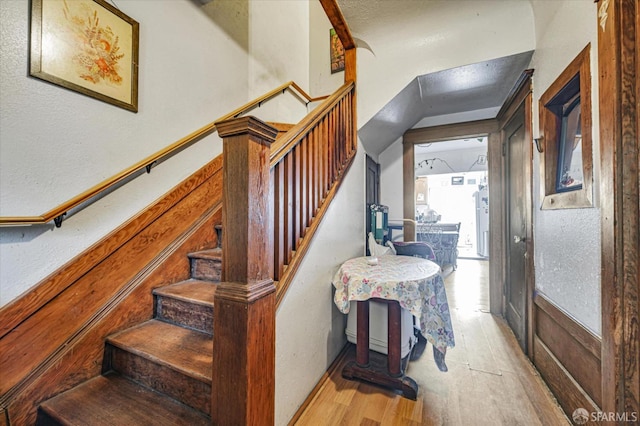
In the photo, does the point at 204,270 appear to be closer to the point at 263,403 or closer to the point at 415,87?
the point at 263,403

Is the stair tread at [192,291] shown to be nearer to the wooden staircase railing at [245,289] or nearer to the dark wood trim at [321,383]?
the wooden staircase railing at [245,289]

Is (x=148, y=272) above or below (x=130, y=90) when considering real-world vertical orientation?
below

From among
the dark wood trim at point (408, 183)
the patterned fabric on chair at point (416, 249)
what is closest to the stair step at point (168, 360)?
the patterned fabric on chair at point (416, 249)

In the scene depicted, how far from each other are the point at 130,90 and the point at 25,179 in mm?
772

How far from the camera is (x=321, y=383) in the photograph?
1.66 meters

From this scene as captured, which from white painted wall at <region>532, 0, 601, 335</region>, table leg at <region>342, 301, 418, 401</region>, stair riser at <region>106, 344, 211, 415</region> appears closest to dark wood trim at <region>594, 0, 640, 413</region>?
white painted wall at <region>532, 0, 601, 335</region>

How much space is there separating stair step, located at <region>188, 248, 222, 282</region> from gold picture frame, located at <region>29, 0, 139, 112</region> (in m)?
1.05

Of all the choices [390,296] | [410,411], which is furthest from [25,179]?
[410,411]

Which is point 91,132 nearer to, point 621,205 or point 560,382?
point 621,205

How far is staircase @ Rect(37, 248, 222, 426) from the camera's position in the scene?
41.1 inches

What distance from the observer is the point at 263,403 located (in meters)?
0.94

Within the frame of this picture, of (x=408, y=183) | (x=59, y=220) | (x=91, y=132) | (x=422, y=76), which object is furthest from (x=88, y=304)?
(x=408, y=183)

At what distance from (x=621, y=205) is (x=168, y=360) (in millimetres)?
1969

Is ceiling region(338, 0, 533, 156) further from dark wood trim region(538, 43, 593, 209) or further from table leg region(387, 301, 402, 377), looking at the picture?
table leg region(387, 301, 402, 377)
